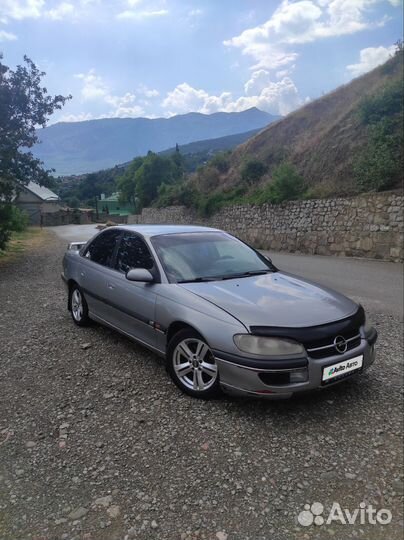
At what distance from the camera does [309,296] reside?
378 centimetres

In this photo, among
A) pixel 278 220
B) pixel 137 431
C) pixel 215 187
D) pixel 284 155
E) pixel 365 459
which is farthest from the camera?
pixel 215 187

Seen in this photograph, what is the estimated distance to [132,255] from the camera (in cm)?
464

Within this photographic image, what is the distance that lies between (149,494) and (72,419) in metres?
1.11

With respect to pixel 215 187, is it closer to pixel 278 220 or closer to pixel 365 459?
pixel 278 220

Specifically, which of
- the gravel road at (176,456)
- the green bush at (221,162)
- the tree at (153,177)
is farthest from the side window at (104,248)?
the tree at (153,177)

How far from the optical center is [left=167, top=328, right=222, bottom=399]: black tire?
3.46m

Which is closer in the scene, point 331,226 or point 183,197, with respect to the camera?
point 331,226

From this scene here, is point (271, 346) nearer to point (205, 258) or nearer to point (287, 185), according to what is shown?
point (205, 258)

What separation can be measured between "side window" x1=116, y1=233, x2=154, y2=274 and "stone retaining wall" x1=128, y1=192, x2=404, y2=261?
36.1ft

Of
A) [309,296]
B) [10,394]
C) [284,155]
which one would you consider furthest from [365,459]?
[284,155]

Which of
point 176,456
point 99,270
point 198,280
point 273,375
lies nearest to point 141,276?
point 198,280

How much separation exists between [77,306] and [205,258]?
226cm

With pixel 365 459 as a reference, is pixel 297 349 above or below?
above

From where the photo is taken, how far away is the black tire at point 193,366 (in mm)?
3459
